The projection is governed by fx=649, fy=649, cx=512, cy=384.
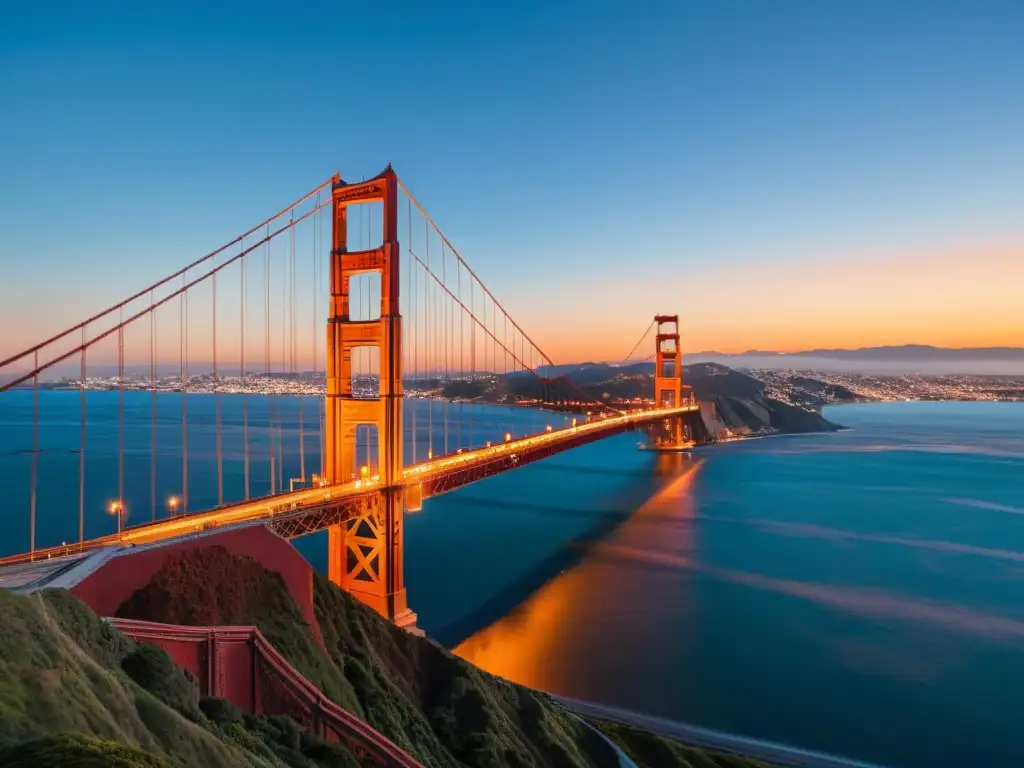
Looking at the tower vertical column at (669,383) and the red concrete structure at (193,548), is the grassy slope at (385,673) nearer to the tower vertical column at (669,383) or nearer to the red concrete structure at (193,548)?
the red concrete structure at (193,548)

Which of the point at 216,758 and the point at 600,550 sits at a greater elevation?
the point at 216,758

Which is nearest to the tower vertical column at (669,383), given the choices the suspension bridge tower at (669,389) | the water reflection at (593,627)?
the suspension bridge tower at (669,389)

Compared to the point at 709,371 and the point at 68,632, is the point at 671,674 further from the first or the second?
the point at 709,371

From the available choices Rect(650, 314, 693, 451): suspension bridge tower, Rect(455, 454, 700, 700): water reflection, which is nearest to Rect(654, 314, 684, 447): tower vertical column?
Rect(650, 314, 693, 451): suspension bridge tower

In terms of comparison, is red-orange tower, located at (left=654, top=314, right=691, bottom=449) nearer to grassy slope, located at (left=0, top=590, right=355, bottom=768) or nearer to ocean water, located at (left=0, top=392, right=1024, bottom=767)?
ocean water, located at (left=0, top=392, right=1024, bottom=767)

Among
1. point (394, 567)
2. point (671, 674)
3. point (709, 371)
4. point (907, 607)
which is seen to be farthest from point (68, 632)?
point (709, 371)
